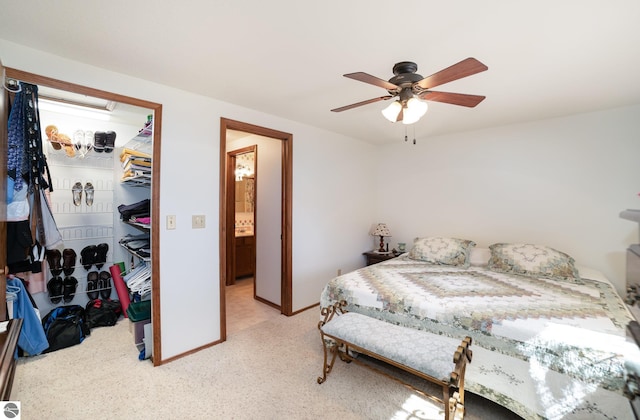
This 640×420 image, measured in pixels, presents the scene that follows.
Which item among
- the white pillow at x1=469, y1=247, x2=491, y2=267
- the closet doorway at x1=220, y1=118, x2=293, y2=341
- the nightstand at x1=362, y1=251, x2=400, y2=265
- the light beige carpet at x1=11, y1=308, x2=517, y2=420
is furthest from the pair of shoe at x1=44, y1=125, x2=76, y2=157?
the white pillow at x1=469, y1=247, x2=491, y2=267

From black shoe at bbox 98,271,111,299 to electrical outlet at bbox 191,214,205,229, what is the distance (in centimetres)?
166

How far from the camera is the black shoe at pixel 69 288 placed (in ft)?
9.53

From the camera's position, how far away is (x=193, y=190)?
7.95 feet

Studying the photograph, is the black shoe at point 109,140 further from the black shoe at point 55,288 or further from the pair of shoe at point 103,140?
the black shoe at point 55,288

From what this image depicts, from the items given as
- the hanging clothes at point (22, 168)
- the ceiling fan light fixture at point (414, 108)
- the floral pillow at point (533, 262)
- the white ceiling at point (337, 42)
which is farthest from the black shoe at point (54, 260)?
the floral pillow at point (533, 262)

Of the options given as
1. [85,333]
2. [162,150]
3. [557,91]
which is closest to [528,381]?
[557,91]

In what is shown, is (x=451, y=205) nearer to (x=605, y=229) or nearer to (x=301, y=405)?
(x=605, y=229)

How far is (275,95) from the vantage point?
242 cm

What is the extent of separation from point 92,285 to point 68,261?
36 cm

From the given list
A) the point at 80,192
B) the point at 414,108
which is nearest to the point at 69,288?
the point at 80,192

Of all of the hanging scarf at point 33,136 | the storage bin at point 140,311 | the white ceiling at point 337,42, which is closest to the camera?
the white ceiling at point 337,42

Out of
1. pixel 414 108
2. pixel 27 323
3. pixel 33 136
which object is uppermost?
pixel 414 108

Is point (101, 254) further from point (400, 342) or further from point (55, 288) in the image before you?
point (400, 342)

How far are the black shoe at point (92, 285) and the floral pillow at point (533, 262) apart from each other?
4.39 metres
